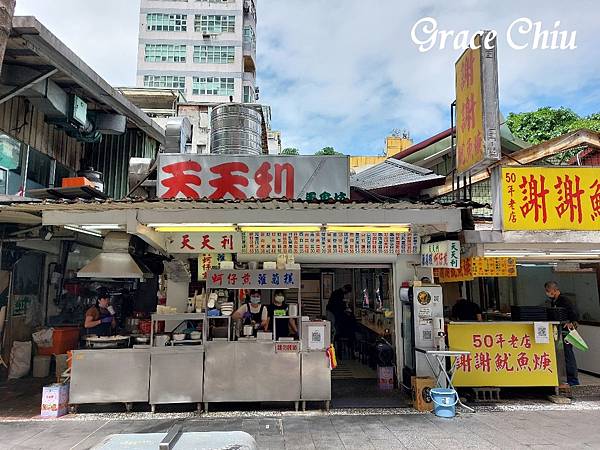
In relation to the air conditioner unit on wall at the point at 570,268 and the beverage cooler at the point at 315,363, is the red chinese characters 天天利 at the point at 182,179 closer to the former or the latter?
the beverage cooler at the point at 315,363

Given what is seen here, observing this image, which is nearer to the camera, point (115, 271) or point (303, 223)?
point (303, 223)

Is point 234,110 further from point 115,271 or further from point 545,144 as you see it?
point 545,144

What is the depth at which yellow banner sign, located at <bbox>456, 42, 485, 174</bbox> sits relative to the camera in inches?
254

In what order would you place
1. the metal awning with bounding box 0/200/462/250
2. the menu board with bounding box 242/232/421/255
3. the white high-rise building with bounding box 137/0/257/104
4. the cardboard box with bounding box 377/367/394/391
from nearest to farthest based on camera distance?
the metal awning with bounding box 0/200/462/250
the menu board with bounding box 242/232/421/255
the cardboard box with bounding box 377/367/394/391
the white high-rise building with bounding box 137/0/257/104

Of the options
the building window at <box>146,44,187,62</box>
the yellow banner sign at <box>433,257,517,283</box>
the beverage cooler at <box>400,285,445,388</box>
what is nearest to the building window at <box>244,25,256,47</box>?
the building window at <box>146,44,187,62</box>

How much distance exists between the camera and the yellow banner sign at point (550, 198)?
21.7ft

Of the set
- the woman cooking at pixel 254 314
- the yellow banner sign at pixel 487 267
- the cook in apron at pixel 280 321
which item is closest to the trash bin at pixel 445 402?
the cook in apron at pixel 280 321

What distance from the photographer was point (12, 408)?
709cm

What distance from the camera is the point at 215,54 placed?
45000 millimetres

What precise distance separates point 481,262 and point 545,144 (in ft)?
8.68

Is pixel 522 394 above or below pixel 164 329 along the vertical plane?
below

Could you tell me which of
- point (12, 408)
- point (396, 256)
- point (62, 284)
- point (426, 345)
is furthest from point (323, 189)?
point (62, 284)

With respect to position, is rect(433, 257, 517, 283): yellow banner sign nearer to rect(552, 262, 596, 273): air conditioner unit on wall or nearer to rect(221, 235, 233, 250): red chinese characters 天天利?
rect(552, 262, 596, 273): air conditioner unit on wall

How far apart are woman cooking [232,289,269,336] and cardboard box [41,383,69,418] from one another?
9.33 ft
